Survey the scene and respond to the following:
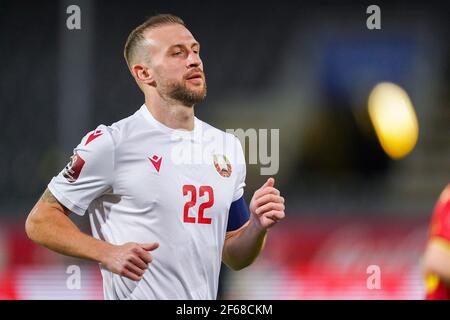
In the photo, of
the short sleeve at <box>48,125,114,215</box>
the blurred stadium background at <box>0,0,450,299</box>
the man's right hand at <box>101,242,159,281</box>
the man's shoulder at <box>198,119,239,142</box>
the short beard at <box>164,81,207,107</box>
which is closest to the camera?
the man's right hand at <box>101,242,159,281</box>

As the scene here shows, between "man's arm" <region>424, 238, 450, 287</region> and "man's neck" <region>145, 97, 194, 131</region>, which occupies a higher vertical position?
"man's neck" <region>145, 97, 194, 131</region>

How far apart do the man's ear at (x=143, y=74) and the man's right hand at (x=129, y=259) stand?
693 mm

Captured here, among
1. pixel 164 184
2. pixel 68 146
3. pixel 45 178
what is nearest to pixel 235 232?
pixel 164 184

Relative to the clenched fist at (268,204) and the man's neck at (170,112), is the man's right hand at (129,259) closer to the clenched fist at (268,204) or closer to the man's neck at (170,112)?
the clenched fist at (268,204)

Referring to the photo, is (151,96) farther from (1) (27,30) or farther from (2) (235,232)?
(1) (27,30)

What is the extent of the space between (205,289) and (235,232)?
0.27 meters

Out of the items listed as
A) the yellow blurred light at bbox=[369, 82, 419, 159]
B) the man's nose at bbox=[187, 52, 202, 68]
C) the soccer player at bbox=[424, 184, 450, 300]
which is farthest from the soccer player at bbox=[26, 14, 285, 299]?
the yellow blurred light at bbox=[369, 82, 419, 159]

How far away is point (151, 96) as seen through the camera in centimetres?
316

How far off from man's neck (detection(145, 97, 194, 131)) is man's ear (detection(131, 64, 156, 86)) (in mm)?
77

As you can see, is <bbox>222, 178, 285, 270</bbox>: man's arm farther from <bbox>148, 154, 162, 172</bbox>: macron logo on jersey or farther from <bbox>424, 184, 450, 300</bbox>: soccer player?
<bbox>424, 184, 450, 300</bbox>: soccer player

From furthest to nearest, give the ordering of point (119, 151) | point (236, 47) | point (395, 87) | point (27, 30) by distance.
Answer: point (236, 47)
point (27, 30)
point (395, 87)
point (119, 151)

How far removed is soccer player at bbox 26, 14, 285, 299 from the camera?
2984mm

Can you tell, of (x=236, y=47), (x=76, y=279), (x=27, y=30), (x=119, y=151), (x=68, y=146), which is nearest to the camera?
(x=119, y=151)

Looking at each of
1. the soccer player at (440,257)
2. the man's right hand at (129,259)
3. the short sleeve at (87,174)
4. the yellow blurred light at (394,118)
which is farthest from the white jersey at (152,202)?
the yellow blurred light at (394,118)
